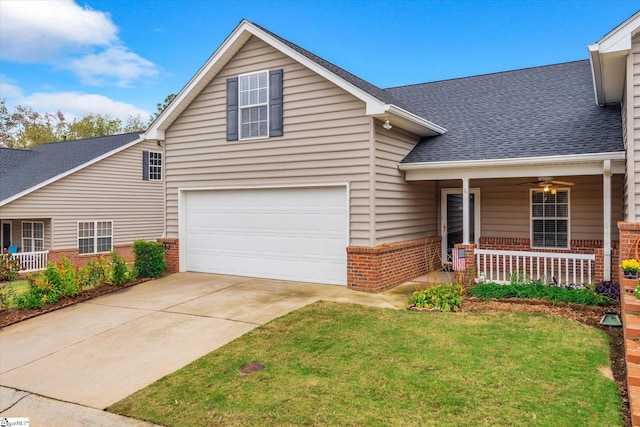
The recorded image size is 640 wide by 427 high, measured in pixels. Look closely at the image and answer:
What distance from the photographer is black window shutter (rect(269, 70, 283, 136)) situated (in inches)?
406

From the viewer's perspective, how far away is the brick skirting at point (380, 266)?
9062 mm

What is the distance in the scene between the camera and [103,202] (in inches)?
762

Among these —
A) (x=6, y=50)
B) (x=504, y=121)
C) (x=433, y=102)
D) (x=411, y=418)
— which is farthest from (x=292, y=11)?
(x=6, y=50)

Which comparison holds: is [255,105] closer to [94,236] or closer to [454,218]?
[454,218]

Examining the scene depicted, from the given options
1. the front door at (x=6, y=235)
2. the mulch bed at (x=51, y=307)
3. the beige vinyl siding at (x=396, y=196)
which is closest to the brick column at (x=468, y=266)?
the beige vinyl siding at (x=396, y=196)

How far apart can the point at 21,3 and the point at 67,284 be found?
17.0 m

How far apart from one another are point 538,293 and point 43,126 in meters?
47.8

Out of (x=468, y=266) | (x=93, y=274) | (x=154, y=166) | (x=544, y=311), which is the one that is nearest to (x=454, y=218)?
(x=468, y=266)

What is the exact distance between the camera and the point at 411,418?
12.5 ft

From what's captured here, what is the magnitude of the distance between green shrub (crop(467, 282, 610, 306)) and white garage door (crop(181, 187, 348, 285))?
9.88ft

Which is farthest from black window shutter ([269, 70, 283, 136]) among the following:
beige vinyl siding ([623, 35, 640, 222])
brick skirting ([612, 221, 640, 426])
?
brick skirting ([612, 221, 640, 426])

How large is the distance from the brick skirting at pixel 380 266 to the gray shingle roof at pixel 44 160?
14.7 m

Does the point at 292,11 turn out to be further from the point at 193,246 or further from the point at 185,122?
the point at 193,246

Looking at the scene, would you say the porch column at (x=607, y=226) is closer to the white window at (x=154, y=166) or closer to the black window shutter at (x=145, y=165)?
the black window shutter at (x=145, y=165)
